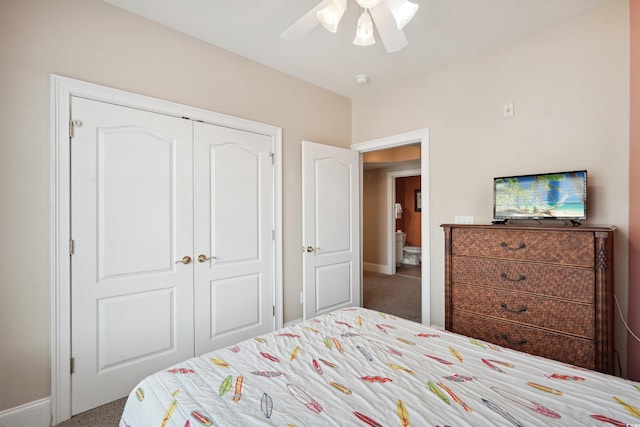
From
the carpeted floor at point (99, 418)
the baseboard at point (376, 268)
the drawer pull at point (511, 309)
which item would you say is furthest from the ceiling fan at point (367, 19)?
the baseboard at point (376, 268)

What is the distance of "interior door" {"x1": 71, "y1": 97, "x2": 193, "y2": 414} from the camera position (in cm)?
192

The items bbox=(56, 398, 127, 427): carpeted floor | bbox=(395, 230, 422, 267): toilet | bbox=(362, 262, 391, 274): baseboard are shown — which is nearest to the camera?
bbox=(56, 398, 127, 427): carpeted floor

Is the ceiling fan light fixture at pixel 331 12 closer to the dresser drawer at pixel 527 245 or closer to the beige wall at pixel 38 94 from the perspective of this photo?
the beige wall at pixel 38 94

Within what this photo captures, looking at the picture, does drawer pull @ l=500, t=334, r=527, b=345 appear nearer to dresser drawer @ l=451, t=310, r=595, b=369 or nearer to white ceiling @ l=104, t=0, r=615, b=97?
dresser drawer @ l=451, t=310, r=595, b=369

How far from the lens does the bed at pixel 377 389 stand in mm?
943

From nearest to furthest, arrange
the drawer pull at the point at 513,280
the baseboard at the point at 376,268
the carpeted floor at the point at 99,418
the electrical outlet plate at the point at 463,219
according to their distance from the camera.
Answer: the carpeted floor at the point at 99,418, the drawer pull at the point at 513,280, the electrical outlet plate at the point at 463,219, the baseboard at the point at 376,268

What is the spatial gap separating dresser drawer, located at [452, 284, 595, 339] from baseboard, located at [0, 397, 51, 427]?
9.24 feet

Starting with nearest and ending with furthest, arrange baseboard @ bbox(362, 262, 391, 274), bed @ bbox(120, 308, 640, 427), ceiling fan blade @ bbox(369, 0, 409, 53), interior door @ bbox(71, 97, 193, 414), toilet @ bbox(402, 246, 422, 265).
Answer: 1. bed @ bbox(120, 308, 640, 427)
2. ceiling fan blade @ bbox(369, 0, 409, 53)
3. interior door @ bbox(71, 97, 193, 414)
4. baseboard @ bbox(362, 262, 391, 274)
5. toilet @ bbox(402, 246, 422, 265)

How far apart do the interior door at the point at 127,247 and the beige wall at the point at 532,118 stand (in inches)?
90.4

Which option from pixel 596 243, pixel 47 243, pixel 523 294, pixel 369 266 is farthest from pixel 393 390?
pixel 369 266

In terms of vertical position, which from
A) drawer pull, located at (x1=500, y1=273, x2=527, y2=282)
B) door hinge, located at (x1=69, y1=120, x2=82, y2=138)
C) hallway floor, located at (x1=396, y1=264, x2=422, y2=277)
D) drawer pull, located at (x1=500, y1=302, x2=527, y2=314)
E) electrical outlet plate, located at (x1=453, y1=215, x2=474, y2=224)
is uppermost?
door hinge, located at (x1=69, y1=120, x2=82, y2=138)

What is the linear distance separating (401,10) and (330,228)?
2.17 metres

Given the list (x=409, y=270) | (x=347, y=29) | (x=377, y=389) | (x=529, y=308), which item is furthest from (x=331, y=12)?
(x=409, y=270)

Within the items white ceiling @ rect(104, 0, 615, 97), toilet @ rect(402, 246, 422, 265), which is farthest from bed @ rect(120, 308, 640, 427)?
toilet @ rect(402, 246, 422, 265)
